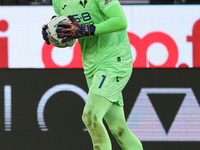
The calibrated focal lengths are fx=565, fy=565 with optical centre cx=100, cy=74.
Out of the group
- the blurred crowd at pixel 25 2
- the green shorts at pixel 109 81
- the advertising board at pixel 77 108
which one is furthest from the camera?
the blurred crowd at pixel 25 2

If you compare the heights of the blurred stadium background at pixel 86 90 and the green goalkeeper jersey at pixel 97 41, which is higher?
the green goalkeeper jersey at pixel 97 41

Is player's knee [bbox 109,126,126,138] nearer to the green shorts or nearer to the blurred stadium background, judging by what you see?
the green shorts

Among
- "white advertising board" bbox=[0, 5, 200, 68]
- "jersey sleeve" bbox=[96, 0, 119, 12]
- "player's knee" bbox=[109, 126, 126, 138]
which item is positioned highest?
"jersey sleeve" bbox=[96, 0, 119, 12]

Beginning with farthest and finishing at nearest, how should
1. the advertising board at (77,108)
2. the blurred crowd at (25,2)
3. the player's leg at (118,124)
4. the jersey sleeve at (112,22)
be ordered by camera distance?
1. the blurred crowd at (25,2)
2. the advertising board at (77,108)
3. the player's leg at (118,124)
4. the jersey sleeve at (112,22)

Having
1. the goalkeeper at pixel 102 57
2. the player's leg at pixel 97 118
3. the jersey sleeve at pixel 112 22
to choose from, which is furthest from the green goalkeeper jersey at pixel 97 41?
the player's leg at pixel 97 118

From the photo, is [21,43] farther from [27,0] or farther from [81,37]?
[81,37]

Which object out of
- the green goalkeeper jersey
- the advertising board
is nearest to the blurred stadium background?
the advertising board

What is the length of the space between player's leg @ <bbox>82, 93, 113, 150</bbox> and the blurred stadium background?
234 cm

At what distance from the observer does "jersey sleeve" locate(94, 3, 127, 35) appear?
16.3ft

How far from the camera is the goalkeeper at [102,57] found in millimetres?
5004

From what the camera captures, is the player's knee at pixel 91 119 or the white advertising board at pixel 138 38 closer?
the player's knee at pixel 91 119

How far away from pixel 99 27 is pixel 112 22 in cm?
12

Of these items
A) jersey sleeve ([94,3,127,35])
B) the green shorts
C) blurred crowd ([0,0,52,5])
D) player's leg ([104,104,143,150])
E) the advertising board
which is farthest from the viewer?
blurred crowd ([0,0,52,5])

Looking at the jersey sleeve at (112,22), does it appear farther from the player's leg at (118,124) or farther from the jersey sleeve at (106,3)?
the player's leg at (118,124)
